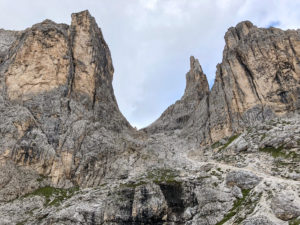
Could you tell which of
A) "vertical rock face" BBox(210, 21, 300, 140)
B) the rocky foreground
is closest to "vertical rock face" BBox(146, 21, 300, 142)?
"vertical rock face" BBox(210, 21, 300, 140)

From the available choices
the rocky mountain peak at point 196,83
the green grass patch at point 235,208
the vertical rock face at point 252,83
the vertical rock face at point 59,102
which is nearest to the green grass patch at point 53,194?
the vertical rock face at point 59,102

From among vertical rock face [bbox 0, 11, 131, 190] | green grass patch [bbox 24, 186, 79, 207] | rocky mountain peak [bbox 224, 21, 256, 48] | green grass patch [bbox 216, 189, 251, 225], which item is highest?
rocky mountain peak [bbox 224, 21, 256, 48]

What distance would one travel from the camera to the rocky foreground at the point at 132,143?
37.0 metres

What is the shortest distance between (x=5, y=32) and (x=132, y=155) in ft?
219

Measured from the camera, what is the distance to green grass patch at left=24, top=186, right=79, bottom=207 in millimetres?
42234

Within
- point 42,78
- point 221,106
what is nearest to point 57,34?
point 42,78

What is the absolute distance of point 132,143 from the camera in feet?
208

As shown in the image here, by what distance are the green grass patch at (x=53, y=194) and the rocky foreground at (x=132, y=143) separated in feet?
0.55

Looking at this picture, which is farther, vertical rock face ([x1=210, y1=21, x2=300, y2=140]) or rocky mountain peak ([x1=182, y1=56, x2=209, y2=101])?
rocky mountain peak ([x1=182, y1=56, x2=209, y2=101])

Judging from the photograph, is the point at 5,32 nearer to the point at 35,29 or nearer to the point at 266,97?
the point at 35,29

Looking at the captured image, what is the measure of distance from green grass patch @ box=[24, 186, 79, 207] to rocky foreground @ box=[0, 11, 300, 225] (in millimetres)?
167

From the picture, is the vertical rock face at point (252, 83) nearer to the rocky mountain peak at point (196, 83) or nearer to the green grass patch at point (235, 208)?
the rocky mountain peak at point (196, 83)

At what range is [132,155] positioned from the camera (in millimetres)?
58969

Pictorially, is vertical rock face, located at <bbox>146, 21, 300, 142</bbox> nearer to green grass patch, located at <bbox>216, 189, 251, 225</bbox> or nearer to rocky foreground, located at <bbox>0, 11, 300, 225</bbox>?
rocky foreground, located at <bbox>0, 11, 300, 225</bbox>
